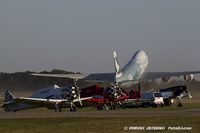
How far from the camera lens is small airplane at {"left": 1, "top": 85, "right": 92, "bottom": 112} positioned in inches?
2069

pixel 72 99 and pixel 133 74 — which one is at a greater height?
pixel 133 74

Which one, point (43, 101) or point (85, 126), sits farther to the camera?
point (43, 101)

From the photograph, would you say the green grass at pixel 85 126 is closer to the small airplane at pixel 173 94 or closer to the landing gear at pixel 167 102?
the landing gear at pixel 167 102

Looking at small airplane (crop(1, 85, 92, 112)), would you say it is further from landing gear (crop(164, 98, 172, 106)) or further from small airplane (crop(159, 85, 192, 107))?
small airplane (crop(159, 85, 192, 107))

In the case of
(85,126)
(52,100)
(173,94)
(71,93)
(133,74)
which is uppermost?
(133,74)

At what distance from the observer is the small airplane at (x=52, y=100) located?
5256 cm

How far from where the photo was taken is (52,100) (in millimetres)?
54250

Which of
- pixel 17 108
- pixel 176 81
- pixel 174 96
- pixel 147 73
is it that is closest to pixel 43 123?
pixel 17 108

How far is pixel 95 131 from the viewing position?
966 inches

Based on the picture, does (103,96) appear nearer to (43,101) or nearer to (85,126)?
(43,101)

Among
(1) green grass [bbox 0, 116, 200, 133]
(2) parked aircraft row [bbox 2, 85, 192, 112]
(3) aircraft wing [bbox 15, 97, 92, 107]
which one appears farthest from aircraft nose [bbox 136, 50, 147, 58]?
(1) green grass [bbox 0, 116, 200, 133]

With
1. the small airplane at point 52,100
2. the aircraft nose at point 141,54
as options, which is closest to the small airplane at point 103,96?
the small airplane at point 52,100

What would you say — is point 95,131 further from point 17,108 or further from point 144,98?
point 144,98

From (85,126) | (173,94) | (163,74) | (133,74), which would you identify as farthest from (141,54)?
(85,126)
